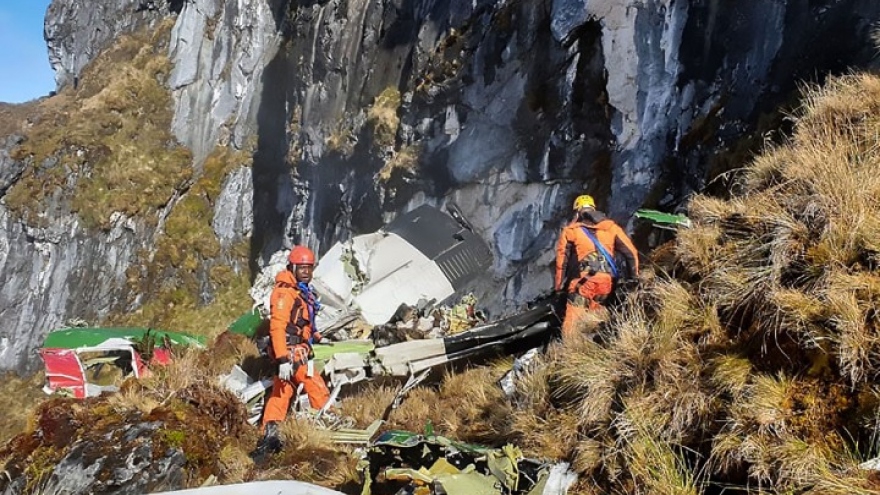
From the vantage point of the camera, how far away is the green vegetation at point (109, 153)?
2481 cm

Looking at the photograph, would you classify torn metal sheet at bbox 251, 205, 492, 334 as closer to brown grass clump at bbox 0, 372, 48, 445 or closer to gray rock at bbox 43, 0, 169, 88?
brown grass clump at bbox 0, 372, 48, 445

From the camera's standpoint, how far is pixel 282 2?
25.1 metres

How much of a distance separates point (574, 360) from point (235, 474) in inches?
116

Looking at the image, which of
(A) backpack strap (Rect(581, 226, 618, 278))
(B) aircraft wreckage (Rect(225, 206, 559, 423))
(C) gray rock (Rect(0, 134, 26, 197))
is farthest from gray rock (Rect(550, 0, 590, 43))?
(C) gray rock (Rect(0, 134, 26, 197))

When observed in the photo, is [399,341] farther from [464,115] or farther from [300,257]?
[464,115]

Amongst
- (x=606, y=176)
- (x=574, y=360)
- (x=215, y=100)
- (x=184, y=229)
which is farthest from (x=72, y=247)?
(x=574, y=360)

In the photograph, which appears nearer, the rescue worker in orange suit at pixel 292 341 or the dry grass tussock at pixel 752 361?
the dry grass tussock at pixel 752 361

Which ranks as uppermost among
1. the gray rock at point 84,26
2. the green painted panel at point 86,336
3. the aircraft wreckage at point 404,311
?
the gray rock at point 84,26

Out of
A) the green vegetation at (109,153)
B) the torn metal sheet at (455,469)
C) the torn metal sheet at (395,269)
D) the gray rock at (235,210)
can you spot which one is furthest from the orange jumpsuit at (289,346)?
the green vegetation at (109,153)

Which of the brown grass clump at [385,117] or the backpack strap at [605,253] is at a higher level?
the brown grass clump at [385,117]

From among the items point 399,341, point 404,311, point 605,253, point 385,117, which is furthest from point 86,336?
point 385,117

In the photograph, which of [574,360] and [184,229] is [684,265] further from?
[184,229]

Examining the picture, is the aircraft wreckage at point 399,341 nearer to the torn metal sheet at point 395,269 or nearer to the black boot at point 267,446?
the torn metal sheet at point 395,269

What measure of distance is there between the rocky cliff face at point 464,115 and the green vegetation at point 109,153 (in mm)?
792
